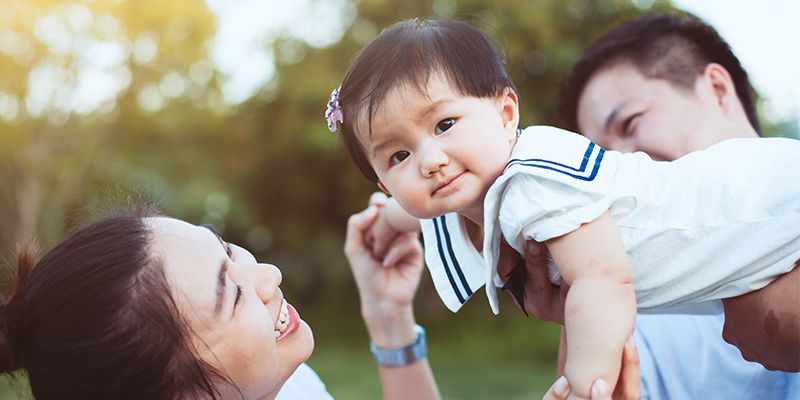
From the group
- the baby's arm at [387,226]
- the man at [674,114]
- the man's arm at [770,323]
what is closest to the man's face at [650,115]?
the man at [674,114]

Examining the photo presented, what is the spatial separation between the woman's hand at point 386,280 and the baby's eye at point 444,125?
1.01m

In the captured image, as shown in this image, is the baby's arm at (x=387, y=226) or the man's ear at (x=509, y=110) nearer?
the man's ear at (x=509, y=110)

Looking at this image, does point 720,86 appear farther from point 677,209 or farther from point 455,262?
point 455,262

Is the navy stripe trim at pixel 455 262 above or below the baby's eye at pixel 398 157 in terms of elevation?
below

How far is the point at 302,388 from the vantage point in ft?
6.75

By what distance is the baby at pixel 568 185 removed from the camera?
1234mm

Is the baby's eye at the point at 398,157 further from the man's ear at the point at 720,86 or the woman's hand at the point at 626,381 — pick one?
the man's ear at the point at 720,86

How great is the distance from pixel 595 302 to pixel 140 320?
1079mm

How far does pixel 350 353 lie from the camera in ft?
25.0

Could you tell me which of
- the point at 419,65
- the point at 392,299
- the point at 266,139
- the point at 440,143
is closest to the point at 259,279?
the point at 440,143

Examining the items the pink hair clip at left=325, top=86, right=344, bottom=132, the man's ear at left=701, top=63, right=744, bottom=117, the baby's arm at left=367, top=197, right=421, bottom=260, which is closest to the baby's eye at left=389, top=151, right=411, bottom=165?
the pink hair clip at left=325, top=86, right=344, bottom=132

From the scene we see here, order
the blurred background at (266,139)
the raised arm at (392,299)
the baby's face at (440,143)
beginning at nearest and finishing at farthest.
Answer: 1. the baby's face at (440,143)
2. the raised arm at (392,299)
3. the blurred background at (266,139)

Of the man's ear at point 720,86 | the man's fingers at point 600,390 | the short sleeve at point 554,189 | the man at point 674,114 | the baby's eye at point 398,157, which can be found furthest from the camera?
the man's ear at point 720,86

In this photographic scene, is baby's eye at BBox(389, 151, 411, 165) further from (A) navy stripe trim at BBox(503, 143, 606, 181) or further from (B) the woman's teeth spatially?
(B) the woman's teeth
